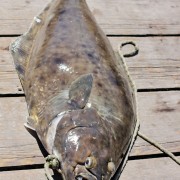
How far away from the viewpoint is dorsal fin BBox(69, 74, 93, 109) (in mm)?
2693

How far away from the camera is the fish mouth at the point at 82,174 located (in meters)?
2.45

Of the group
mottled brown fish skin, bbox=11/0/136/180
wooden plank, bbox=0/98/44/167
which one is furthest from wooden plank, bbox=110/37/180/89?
wooden plank, bbox=0/98/44/167

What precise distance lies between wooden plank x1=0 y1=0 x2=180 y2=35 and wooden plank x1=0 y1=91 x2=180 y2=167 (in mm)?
711

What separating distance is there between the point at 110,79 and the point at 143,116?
0.50 m

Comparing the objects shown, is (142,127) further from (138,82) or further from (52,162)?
(52,162)

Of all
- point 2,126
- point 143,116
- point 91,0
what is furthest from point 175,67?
point 2,126

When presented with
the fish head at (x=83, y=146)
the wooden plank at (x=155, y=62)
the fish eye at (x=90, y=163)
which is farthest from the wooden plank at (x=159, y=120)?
the fish eye at (x=90, y=163)

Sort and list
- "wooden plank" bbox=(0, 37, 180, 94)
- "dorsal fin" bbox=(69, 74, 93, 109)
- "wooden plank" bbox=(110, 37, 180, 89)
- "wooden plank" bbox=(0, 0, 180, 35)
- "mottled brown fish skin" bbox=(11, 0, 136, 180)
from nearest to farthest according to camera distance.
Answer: "mottled brown fish skin" bbox=(11, 0, 136, 180) < "dorsal fin" bbox=(69, 74, 93, 109) < "wooden plank" bbox=(0, 37, 180, 94) < "wooden plank" bbox=(110, 37, 180, 89) < "wooden plank" bbox=(0, 0, 180, 35)

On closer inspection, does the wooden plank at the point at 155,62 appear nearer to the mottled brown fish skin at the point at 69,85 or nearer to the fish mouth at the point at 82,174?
the mottled brown fish skin at the point at 69,85

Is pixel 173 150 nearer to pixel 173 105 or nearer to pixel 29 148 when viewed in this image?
pixel 173 105

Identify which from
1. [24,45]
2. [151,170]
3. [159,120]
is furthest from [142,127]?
[24,45]

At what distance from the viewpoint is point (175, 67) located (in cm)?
374

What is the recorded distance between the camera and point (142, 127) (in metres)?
3.25

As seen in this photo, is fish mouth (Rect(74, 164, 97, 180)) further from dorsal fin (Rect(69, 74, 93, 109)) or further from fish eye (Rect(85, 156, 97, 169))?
dorsal fin (Rect(69, 74, 93, 109))
